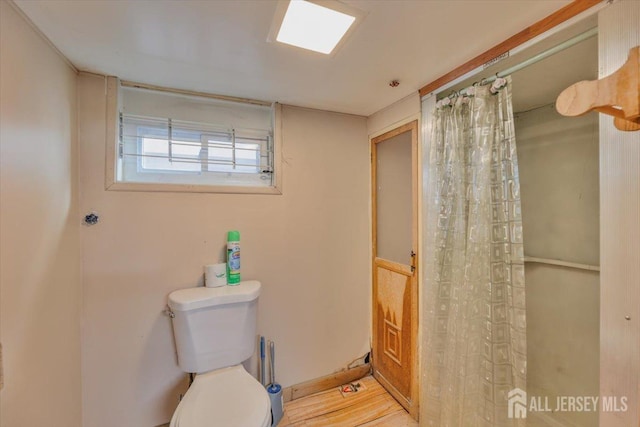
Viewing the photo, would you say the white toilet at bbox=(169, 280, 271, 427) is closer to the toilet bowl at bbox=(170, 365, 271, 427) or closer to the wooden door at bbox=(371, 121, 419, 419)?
the toilet bowl at bbox=(170, 365, 271, 427)

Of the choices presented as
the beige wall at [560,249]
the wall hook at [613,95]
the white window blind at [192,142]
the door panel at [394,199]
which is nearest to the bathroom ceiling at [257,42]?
the white window blind at [192,142]

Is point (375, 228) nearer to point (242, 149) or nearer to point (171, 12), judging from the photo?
point (242, 149)

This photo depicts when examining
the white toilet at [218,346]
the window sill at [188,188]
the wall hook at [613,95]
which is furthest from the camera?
the window sill at [188,188]

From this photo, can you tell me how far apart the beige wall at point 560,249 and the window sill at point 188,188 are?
61.9 inches

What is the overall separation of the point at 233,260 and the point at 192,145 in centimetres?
76

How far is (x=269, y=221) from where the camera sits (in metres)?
1.78

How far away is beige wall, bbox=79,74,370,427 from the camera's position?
4.68 ft

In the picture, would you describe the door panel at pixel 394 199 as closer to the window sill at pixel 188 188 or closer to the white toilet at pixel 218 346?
the window sill at pixel 188 188

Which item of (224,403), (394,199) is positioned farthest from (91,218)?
(394,199)

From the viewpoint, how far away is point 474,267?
1.24m

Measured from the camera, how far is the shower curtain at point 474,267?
1137mm

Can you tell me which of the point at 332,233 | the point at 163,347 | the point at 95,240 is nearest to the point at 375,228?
the point at 332,233

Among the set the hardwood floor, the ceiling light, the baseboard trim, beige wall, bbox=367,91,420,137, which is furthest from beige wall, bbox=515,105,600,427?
the ceiling light

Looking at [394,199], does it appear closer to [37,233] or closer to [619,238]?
[619,238]
